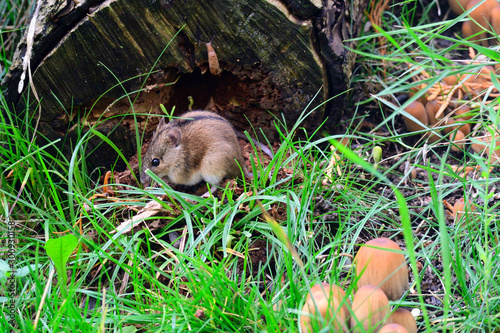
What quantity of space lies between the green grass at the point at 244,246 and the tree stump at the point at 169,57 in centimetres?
30

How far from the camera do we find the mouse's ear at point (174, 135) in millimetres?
4160

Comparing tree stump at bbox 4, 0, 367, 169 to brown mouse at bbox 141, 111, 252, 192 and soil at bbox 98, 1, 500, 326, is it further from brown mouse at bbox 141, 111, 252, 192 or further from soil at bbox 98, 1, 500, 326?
soil at bbox 98, 1, 500, 326

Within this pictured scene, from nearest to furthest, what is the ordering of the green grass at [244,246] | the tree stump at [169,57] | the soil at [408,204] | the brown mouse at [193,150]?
1. the green grass at [244,246]
2. the soil at [408,204]
3. the tree stump at [169,57]
4. the brown mouse at [193,150]

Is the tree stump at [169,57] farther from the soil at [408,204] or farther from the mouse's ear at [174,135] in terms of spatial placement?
the soil at [408,204]

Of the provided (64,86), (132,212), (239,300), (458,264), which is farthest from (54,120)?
(458,264)

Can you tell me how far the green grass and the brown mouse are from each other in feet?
1.22

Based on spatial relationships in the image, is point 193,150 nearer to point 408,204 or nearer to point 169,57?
point 169,57

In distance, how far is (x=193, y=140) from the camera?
166 inches

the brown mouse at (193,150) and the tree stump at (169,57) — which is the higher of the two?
the tree stump at (169,57)

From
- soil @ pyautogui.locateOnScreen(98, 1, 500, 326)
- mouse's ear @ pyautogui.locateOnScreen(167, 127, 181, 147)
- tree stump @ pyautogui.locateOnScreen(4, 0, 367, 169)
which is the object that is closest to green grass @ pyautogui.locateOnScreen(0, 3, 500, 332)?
soil @ pyautogui.locateOnScreen(98, 1, 500, 326)

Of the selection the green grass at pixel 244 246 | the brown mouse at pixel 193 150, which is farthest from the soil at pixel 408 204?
the brown mouse at pixel 193 150

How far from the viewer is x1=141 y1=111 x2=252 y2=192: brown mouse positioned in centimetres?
408

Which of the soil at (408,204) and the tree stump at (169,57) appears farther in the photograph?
the tree stump at (169,57)

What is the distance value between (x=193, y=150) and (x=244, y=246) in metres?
1.05
